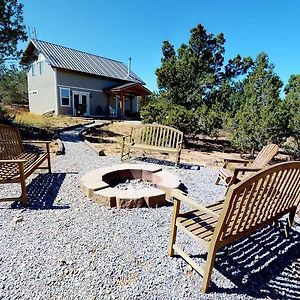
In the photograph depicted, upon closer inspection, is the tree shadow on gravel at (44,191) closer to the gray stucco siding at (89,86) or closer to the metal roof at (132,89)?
the gray stucco siding at (89,86)

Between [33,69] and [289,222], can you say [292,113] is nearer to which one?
[289,222]

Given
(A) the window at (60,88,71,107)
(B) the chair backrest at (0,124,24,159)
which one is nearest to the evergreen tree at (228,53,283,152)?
(B) the chair backrest at (0,124,24,159)

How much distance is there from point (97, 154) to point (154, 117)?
3.65m

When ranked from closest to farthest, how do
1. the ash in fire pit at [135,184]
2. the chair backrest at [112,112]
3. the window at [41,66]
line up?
the ash in fire pit at [135,184]
the window at [41,66]
the chair backrest at [112,112]

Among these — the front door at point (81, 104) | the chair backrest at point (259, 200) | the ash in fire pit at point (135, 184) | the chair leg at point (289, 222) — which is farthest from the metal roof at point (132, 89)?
the chair backrest at point (259, 200)

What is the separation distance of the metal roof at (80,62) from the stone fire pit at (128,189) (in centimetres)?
1668

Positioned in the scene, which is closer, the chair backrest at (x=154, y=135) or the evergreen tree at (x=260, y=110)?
the chair backrest at (x=154, y=135)

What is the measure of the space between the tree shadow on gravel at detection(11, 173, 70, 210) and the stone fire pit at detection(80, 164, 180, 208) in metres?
0.53

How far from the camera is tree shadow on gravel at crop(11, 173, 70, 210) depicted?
3.45 meters

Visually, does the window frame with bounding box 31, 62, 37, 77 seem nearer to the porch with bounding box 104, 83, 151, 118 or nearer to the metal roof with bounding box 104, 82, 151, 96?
the porch with bounding box 104, 83, 151, 118

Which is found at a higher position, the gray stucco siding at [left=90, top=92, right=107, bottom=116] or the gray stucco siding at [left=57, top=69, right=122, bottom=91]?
the gray stucco siding at [left=57, top=69, right=122, bottom=91]

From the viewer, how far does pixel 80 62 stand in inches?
835

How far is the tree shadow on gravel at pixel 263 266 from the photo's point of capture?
2.06 m

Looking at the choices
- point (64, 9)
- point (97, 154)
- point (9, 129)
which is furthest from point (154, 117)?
point (64, 9)
